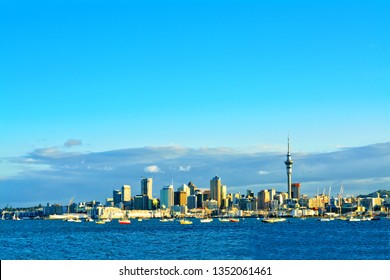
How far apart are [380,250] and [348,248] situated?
5334 millimetres

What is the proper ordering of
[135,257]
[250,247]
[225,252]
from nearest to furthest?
[135,257], [225,252], [250,247]

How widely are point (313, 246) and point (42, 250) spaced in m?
37.7

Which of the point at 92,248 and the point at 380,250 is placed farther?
the point at 92,248

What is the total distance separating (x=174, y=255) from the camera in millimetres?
77125
